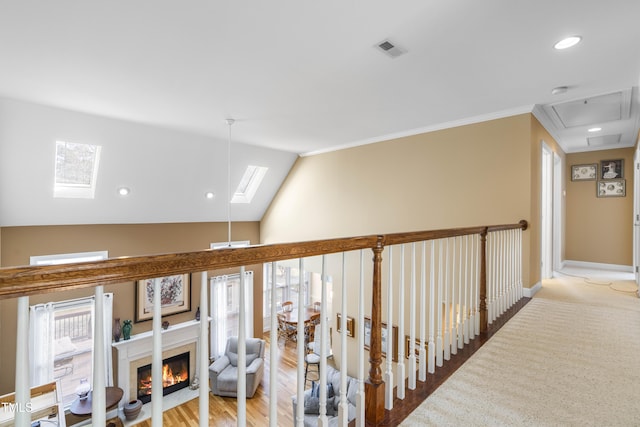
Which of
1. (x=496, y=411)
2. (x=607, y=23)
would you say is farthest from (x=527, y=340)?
(x=607, y=23)

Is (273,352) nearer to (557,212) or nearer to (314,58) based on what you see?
(314,58)

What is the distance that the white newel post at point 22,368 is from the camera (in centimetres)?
64

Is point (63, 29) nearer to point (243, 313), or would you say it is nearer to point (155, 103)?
point (155, 103)

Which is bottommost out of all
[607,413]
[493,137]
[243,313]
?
[607,413]

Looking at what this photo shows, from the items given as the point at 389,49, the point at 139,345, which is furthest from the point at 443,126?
the point at 139,345

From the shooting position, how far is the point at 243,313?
0.99 m

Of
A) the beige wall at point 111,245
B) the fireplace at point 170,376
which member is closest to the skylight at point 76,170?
the beige wall at point 111,245

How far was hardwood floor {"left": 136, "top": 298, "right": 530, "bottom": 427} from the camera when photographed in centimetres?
164

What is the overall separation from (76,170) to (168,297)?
9.35 feet

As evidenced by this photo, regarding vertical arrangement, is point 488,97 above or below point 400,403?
above

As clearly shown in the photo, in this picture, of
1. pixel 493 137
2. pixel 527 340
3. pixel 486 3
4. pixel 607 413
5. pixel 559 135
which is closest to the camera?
Result: pixel 607 413

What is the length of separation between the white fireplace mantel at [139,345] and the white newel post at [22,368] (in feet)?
16.9

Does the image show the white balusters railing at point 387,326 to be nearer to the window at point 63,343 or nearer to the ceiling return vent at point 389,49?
the ceiling return vent at point 389,49

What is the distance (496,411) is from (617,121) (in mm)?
4693
